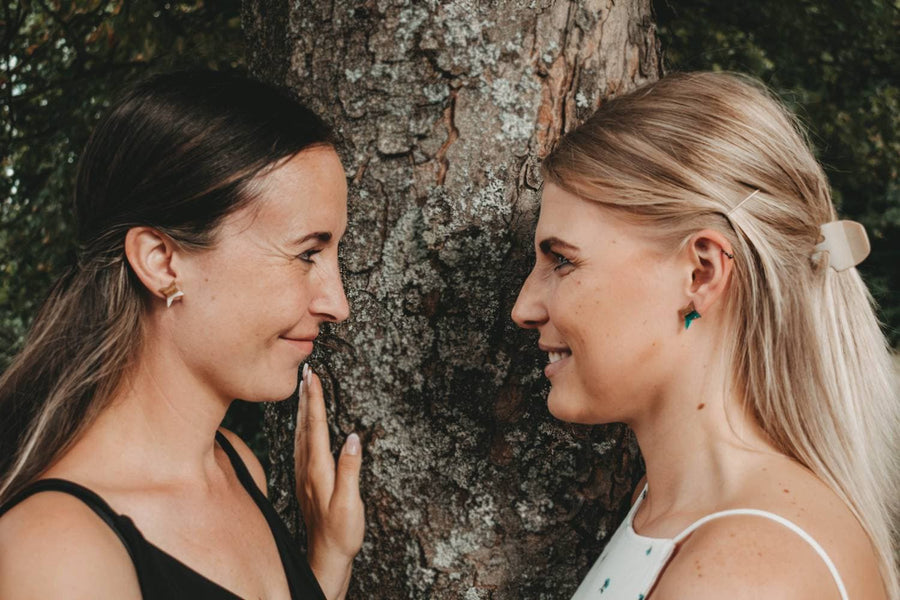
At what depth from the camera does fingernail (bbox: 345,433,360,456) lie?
215cm

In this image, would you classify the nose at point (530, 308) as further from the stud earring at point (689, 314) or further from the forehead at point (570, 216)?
the stud earring at point (689, 314)

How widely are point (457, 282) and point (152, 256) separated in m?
0.79

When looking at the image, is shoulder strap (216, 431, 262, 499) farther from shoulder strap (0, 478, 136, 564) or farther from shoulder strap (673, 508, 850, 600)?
shoulder strap (673, 508, 850, 600)

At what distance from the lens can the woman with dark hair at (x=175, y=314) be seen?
1662mm

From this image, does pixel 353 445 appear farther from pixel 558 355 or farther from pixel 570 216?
pixel 570 216

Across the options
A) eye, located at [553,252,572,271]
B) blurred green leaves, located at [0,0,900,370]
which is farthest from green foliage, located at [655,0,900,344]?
eye, located at [553,252,572,271]

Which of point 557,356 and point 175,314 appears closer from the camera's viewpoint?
point 175,314

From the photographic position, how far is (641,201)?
65.4 inches

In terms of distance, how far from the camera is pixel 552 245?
1.79 m

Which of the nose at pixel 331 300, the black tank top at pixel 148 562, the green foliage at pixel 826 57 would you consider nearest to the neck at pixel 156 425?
the black tank top at pixel 148 562

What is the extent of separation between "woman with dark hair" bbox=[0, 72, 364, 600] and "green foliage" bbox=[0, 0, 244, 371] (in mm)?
2943

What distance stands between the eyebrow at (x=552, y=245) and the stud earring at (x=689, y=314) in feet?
0.88

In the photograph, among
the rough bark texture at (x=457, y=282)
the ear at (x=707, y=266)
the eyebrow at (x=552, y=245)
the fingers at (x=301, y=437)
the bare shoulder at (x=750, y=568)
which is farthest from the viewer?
the fingers at (x=301, y=437)

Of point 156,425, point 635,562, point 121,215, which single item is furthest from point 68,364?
point 635,562
